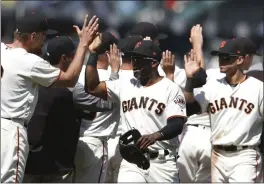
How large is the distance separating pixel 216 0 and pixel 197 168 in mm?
9008

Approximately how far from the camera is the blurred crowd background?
1588 centimetres

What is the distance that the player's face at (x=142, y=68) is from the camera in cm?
708

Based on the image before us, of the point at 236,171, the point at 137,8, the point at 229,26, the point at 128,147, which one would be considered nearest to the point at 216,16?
the point at 229,26

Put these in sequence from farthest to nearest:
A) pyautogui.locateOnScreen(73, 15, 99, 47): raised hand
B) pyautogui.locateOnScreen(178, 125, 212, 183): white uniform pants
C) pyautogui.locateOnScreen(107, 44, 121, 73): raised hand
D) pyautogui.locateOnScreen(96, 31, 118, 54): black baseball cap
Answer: pyautogui.locateOnScreen(178, 125, 212, 183): white uniform pants → pyautogui.locateOnScreen(107, 44, 121, 73): raised hand → pyautogui.locateOnScreen(96, 31, 118, 54): black baseball cap → pyautogui.locateOnScreen(73, 15, 99, 47): raised hand

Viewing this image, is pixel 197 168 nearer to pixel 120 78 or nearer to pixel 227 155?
pixel 227 155

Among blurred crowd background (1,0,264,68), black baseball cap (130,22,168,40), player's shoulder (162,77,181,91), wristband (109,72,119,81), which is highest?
blurred crowd background (1,0,264,68)

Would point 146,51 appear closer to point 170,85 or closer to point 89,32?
point 170,85

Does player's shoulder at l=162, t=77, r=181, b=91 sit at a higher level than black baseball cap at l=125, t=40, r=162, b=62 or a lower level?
lower

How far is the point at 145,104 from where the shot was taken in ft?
23.1

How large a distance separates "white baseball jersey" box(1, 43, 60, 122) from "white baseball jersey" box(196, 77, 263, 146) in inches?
72.0

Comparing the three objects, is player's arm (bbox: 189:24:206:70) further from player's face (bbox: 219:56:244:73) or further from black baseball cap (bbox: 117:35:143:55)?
black baseball cap (bbox: 117:35:143:55)

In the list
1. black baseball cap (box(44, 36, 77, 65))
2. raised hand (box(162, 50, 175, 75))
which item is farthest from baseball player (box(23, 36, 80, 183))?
raised hand (box(162, 50, 175, 75))

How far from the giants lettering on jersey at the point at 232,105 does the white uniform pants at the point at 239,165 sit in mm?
Answer: 418

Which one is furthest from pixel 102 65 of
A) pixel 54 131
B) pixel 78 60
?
pixel 78 60
